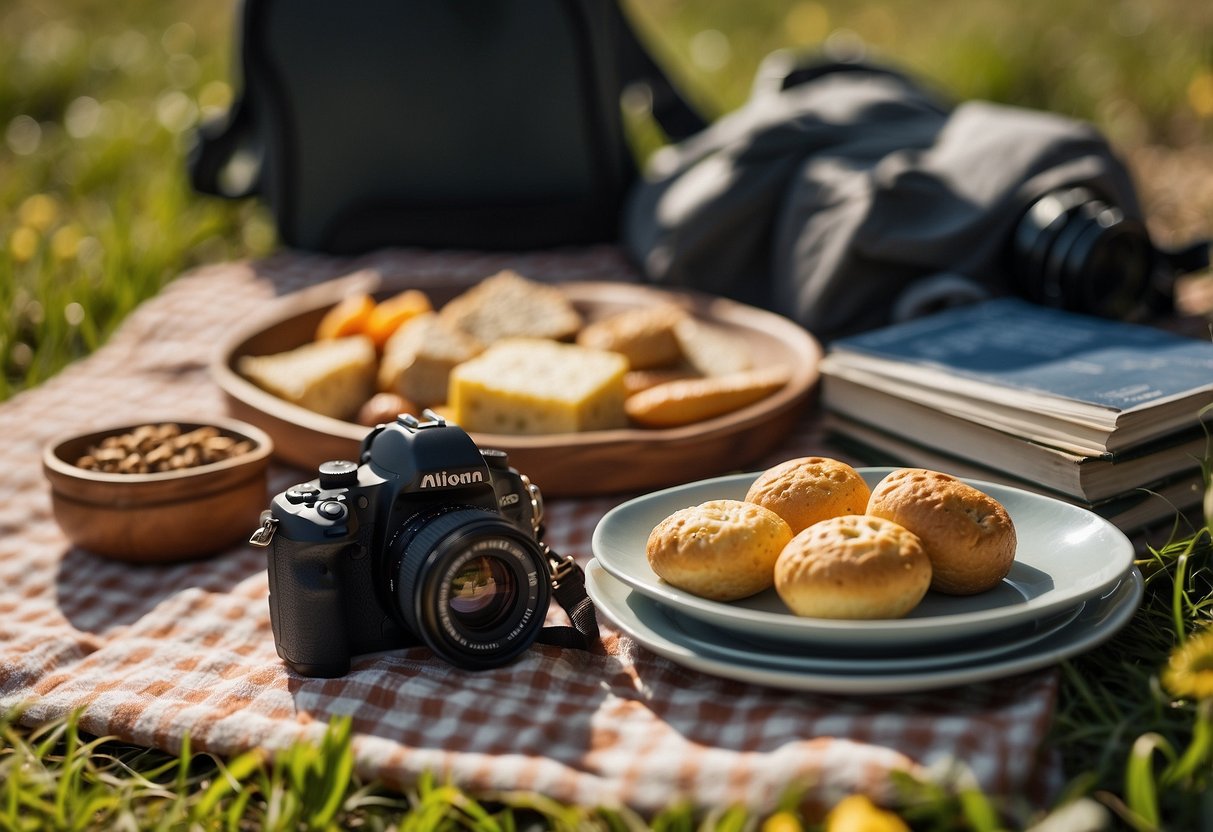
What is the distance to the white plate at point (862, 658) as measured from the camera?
1.19 metres

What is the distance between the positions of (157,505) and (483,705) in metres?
0.66

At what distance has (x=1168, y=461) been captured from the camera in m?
1.67

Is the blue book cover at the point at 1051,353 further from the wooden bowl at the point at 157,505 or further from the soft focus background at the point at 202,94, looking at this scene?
the soft focus background at the point at 202,94

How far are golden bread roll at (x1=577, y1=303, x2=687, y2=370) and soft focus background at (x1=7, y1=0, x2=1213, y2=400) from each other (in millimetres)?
1216

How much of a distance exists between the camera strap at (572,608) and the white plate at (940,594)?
0.10 metres

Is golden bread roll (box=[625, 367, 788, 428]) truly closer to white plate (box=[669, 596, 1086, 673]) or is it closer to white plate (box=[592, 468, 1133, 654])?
white plate (box=[592, 468, 1133, 654])

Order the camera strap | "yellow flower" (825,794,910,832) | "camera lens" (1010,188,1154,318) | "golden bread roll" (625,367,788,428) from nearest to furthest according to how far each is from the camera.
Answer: "yellow flower" (825,794,910,832) < the camera strap < "golden bread roll" (625,367,788,428) < "camera lens" (1010,188,1154,318)

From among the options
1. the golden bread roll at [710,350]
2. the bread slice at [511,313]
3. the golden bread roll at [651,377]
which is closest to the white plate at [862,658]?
the golden bread roll at [651,377]

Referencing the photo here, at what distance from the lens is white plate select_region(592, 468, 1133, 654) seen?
47.1 inches

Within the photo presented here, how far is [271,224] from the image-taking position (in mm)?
3408

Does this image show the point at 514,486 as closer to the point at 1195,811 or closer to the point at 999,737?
the point at 999,737

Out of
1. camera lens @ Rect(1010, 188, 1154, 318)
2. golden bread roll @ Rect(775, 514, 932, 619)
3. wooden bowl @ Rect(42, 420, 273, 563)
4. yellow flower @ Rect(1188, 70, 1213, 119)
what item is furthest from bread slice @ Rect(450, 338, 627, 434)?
yellow flower @ Rect(1188, 70, 1213, 119)

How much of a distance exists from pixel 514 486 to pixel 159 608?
569 mm

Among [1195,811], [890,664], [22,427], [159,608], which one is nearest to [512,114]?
[22,427]
